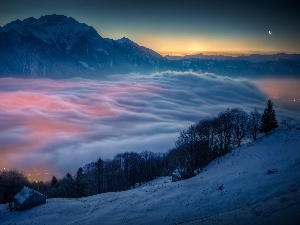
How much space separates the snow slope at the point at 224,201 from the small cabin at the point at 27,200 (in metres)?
1.69

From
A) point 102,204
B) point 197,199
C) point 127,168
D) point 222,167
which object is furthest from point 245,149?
point 127,168

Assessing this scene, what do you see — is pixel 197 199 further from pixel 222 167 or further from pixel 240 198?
pixel 222 167

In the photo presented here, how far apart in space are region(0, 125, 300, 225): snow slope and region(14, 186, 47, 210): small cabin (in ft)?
5.54

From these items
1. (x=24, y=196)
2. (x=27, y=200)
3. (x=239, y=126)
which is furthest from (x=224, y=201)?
(x=239, y=126)

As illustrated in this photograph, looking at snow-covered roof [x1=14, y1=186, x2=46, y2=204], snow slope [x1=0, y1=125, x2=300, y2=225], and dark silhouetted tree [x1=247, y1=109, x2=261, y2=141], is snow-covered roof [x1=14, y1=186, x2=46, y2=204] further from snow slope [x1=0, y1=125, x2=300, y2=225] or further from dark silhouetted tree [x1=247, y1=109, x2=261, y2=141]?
dark silhouetted tree [x1=247, y1=109, x2=261, y2=141]

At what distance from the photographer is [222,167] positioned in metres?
47.6

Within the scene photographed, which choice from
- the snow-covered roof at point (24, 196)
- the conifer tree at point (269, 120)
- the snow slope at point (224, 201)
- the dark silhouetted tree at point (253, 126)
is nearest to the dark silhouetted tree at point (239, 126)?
the dark silhouetted tree at point (253, 126)

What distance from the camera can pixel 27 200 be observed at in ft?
161

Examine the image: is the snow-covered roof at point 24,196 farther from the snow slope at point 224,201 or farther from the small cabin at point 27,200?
the snow slope at point 224,201

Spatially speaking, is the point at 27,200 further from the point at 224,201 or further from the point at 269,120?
the point at 269,120

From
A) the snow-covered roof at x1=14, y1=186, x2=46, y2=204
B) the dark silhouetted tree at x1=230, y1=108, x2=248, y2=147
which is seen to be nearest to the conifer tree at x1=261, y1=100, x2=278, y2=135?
the dark silhouetted tree at x1=230, y1=108, x2=248, y2=147

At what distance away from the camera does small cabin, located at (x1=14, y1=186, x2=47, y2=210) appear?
49016 mm

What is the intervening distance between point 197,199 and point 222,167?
17.1m

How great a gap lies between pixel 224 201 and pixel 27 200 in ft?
125
